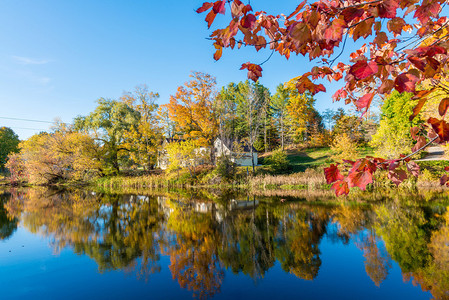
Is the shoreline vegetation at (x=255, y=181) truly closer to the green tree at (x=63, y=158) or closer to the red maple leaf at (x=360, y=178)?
the green tree at (x=63, y=158)

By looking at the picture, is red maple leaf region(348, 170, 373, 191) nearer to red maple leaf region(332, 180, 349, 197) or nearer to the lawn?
red maple leaf region(332, 180, 349, 197)

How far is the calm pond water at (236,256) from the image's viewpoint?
462 centimetres

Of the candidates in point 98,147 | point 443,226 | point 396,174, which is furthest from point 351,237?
point 98,147

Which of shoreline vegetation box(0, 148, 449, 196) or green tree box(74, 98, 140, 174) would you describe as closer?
shoreline vegetation box(0, 148, 449, 196)

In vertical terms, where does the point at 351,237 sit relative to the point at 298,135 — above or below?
below

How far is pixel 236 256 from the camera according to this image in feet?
19.7

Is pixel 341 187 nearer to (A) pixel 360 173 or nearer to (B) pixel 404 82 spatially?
(A) pixel 360 173

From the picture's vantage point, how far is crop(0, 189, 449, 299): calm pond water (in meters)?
4.62

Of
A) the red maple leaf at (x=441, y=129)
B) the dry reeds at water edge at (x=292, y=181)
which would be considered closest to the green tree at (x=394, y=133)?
the dry reeds at water edge at (x=292, y=181)

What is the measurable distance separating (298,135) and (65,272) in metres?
38.4

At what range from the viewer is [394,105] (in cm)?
2548

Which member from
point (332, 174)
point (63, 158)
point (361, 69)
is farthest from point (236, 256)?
point (63, 158)

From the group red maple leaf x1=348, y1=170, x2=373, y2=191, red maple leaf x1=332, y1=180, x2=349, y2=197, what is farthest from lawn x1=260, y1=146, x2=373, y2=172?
red maple leaf x1=348, y1=170, x2=373, y2=191

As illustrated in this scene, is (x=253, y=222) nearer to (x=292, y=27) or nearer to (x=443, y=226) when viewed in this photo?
(x=443, y=226)
